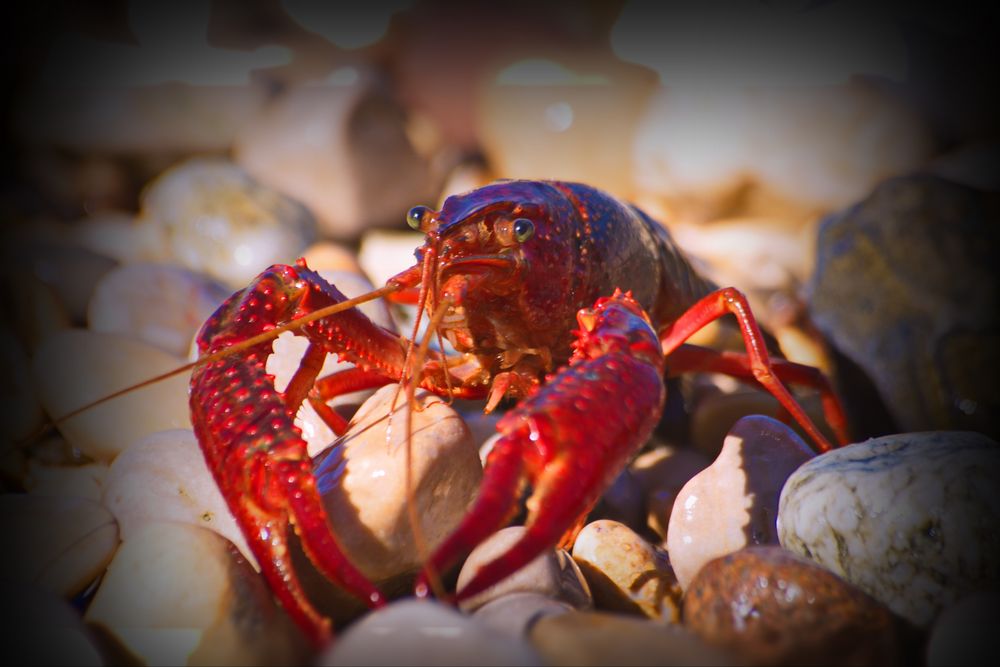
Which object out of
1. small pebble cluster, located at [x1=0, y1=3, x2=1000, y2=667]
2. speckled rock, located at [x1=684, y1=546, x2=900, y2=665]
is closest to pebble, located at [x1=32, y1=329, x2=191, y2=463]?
small pebble cluster, located at [x1=0, y1=3, x2=1000, y2=667]

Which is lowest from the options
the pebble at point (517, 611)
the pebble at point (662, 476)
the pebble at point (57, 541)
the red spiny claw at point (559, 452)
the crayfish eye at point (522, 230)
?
the pebble at point (662, 476)

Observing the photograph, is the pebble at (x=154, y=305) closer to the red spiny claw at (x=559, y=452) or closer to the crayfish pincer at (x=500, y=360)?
the crayfish pincer at (x=500, y=360)

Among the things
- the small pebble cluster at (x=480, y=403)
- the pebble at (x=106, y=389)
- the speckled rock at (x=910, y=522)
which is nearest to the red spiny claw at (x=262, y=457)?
the small pebble cluster at (x=480, y=403)

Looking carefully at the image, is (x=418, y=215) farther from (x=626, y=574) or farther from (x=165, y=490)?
(x=626, y=574)

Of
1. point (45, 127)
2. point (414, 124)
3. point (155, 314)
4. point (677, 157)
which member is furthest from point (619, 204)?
point (45, 127)

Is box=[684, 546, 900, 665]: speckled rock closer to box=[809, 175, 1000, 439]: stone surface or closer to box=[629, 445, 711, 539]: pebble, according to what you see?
box=[629, 445, 711, 539]: pebble

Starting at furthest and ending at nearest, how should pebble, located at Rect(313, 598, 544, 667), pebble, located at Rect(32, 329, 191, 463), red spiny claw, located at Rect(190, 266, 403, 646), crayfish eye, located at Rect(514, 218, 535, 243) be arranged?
pebble, located at Rect(32, 329, 191, 463), crayfish eye, located at Rect(514, 218, 535, 243), red spiny claw, located at Rect(190, 266, 403, 646), pebble, located at Rect(313, 598, 544, 667)

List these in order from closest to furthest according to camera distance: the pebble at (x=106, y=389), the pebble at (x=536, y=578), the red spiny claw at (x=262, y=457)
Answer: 1. the red spiny claw at (x=262, y=457)
2. the pebble at (x=536, y=578)
3. the pebble at (x=106, y=389)

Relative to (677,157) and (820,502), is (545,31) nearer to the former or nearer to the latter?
(677,157)
